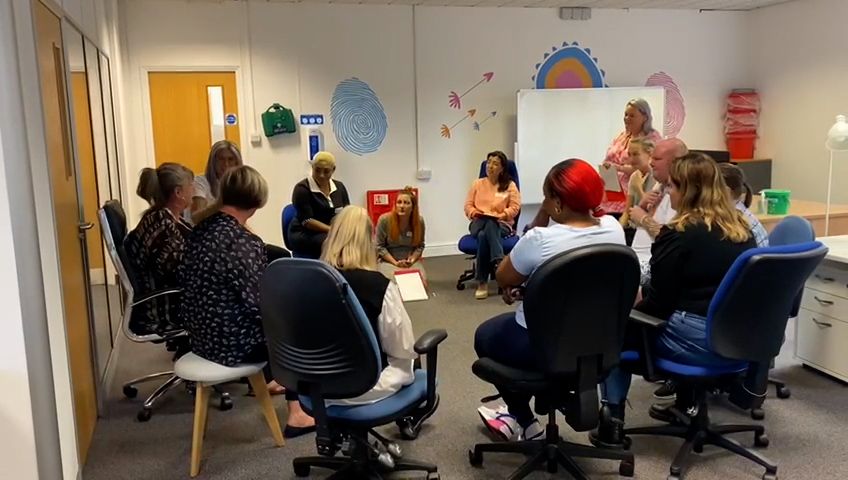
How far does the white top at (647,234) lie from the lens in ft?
10.7

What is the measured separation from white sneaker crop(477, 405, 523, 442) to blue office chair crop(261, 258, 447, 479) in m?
0.63

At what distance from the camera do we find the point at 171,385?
3.41 m

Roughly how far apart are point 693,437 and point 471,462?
87 centimetres

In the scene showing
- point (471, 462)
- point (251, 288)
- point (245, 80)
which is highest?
point (245, 80)

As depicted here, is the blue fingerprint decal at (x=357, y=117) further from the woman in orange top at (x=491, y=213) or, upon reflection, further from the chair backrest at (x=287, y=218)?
the chair backrest at (x=287, y=218)

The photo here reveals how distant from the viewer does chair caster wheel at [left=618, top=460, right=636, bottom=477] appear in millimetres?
2613

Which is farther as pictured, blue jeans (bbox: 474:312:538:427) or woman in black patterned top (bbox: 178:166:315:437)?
woman in black patterned top (bbox: 178:166:315:437)

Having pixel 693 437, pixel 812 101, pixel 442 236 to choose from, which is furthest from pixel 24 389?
pixel 812 101

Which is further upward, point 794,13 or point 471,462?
point 794,13

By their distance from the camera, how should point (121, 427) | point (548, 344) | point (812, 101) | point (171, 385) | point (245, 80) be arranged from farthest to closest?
1. point (812, 101)
2. point (245, 80)
3. point (171, 385)
4. point (121, 427)
5. point (548, 344)

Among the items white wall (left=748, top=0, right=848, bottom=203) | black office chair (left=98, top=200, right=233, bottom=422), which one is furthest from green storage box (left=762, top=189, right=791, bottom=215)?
black office chair (left=98, top=200, right=233, bottom=422)

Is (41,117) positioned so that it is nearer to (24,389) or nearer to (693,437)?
(24,389)

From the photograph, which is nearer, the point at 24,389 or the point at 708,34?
the point at 24,389

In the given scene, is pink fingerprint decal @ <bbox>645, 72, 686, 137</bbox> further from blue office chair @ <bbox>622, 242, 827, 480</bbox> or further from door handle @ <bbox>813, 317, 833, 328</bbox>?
blue office chair @ <bbox>622, 242, 827, 480</bbox>
